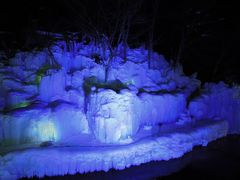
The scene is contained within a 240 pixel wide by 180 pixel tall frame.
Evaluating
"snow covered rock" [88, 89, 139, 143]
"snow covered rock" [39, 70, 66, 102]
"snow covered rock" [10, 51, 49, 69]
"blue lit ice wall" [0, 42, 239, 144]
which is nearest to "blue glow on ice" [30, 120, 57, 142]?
"blue lit ice wall" [0, 42, 239, 144]

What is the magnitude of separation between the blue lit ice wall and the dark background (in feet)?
5.15

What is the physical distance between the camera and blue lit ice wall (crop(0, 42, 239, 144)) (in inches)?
349

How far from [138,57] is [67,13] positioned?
446cm

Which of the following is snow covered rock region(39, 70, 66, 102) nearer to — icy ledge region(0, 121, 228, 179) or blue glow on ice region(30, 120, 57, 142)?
blue glow on ice region(30, 120, 57, 142)

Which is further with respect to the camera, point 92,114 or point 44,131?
point 92,114

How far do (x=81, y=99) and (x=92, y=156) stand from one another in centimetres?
269

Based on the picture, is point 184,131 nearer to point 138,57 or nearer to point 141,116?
point 141,116

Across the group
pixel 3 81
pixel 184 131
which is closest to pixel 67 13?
pixel 3 81

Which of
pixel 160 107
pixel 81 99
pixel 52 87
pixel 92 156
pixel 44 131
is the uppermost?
pixel 52 87

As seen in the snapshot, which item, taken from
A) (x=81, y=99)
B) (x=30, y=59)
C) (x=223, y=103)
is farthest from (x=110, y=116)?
(x=223, y=103)

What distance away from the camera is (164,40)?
17875 mm

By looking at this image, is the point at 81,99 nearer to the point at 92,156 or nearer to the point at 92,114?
the point at 92,114

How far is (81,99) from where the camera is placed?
33.6 ft

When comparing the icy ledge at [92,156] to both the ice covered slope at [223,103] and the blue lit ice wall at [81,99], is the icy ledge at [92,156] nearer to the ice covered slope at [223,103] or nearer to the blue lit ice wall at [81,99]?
the blue lit ice wall at [81,99]
